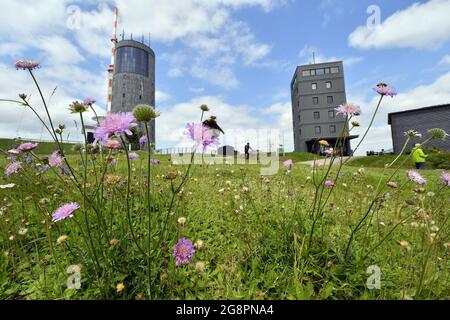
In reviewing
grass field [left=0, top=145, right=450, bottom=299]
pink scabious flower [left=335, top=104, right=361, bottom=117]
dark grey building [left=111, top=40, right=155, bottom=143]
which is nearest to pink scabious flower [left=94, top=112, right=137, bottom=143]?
grass field [left=0, top=145, right=450, bottom=299]

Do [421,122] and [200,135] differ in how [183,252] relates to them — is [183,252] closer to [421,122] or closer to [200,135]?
[200,135]

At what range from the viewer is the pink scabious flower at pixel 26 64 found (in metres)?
1.51

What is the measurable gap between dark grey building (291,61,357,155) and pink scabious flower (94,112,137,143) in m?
39.6

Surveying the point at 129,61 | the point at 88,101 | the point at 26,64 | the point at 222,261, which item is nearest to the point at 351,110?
the point at 222,261

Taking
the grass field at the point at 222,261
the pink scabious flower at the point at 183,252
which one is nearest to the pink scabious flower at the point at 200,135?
the grass field at the point at 222,261

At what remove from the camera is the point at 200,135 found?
53.1 inches

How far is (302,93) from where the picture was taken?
40031mm

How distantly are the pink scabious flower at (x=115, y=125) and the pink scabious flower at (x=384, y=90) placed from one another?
1.51 meters

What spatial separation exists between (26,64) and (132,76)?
2888 inches

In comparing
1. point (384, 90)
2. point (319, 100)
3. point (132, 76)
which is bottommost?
point (384, 90)

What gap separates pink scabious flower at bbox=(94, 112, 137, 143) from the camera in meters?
1.18
